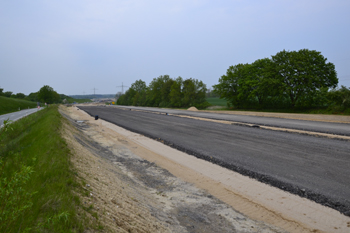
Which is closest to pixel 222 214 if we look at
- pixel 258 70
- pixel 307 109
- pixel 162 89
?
pixel 307 109

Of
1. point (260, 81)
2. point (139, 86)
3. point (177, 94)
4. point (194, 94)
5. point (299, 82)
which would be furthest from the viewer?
point (139, 86)

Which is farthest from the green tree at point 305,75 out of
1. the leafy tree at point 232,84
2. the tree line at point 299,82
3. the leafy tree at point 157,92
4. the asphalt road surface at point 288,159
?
the leafy tree at point 157,92

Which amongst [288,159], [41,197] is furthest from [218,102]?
[41,197]

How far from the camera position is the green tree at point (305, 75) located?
38594mm

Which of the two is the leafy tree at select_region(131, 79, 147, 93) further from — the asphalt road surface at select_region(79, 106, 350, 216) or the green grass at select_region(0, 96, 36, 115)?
the asphalt road surface at select_region(79, 106, 350, 216)

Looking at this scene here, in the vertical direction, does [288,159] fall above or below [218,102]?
below

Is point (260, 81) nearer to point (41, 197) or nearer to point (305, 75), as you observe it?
point (305, 75)

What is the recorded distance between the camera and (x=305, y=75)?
38.8m

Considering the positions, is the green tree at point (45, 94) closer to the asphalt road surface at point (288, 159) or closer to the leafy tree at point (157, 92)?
the leafy tree at point (157, 92)

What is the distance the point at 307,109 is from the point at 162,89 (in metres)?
57.8

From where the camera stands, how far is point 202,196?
7.46 metres

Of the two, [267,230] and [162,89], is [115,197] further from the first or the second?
[162,89]

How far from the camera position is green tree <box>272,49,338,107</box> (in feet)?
127

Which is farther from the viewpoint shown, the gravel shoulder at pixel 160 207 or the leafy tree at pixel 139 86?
the leafy tree at pixel 139 86
